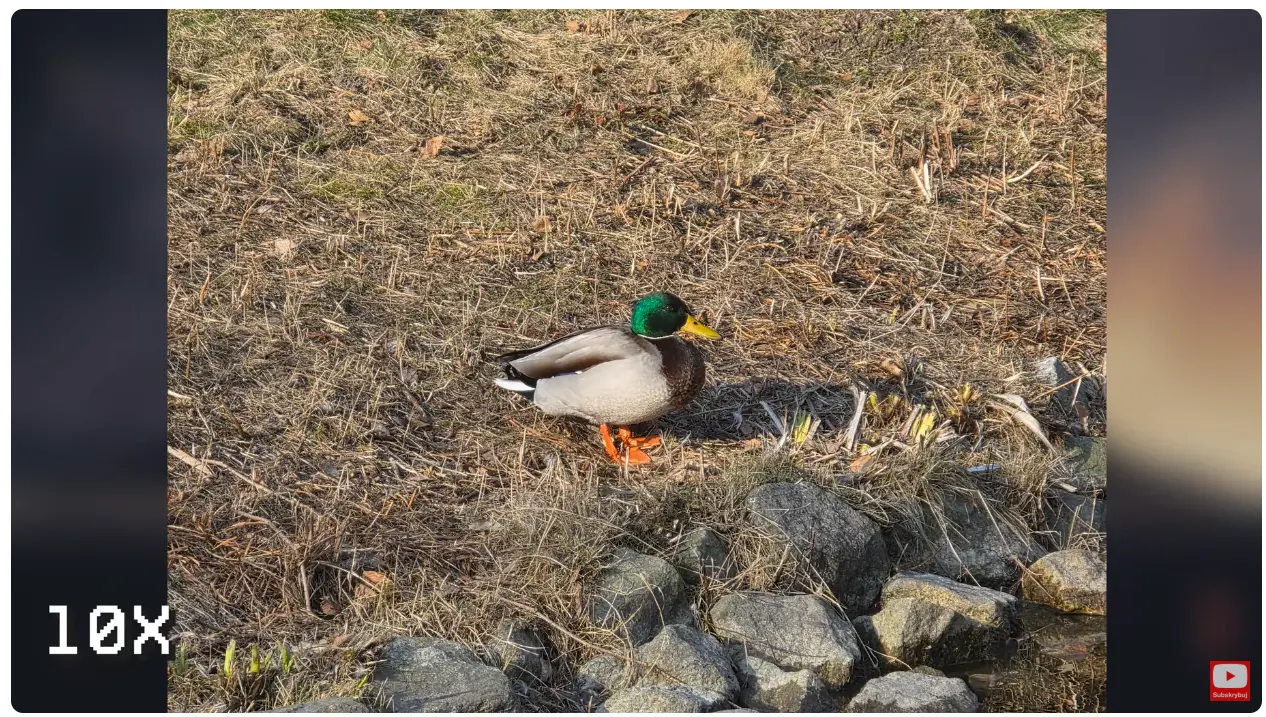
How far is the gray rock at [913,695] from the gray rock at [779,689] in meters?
0.10

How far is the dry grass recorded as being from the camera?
388cm

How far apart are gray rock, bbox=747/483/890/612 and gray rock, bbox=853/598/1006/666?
182 mm

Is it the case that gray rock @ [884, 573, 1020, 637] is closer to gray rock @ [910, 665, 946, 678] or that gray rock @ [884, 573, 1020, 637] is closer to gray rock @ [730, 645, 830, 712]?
gray rock @ [910, 665, 946, 678]

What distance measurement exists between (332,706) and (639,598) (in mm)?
935

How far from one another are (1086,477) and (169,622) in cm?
305

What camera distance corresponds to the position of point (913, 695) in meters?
3.48

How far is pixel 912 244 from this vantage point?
6.04 metres

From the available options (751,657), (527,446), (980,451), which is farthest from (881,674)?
(527,446)

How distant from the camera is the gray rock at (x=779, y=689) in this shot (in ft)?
11.5

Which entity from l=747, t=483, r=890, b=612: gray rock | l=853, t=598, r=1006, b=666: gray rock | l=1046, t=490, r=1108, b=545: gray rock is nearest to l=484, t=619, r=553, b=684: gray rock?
l=747, t=483, r=890, b=612: gray rock
